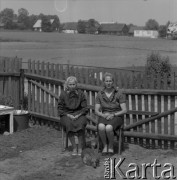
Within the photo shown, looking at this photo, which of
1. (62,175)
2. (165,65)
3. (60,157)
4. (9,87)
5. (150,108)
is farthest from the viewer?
(165,65)

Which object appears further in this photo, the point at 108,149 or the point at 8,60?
the point at 8,60

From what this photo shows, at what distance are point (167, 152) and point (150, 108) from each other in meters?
0.85

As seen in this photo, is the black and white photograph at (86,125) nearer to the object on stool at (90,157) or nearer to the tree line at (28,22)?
the object on stool at (90,157)

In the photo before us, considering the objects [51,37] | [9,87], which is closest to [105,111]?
[9,87]

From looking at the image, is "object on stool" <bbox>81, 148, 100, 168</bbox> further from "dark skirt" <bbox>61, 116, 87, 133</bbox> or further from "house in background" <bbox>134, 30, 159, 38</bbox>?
"house in background" <bbox>134, 30, 159, 38</bbox>

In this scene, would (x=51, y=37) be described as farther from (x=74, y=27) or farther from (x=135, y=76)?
(x=135, y=76)

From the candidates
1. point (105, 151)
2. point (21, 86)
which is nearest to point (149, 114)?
point (105, 151)

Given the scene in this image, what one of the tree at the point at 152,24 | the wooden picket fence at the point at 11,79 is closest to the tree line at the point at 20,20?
the tree at the point at 152,24

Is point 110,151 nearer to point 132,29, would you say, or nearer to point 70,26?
point 70,26

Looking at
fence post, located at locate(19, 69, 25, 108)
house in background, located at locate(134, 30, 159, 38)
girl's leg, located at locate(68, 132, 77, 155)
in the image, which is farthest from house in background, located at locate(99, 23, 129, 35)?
girl's leg, located at locate(68, 132, 77, 155)

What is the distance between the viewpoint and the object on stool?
6635mm

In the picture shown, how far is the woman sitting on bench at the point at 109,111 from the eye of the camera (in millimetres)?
7191

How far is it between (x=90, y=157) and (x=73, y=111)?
1.08 meters

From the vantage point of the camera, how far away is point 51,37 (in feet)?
197
